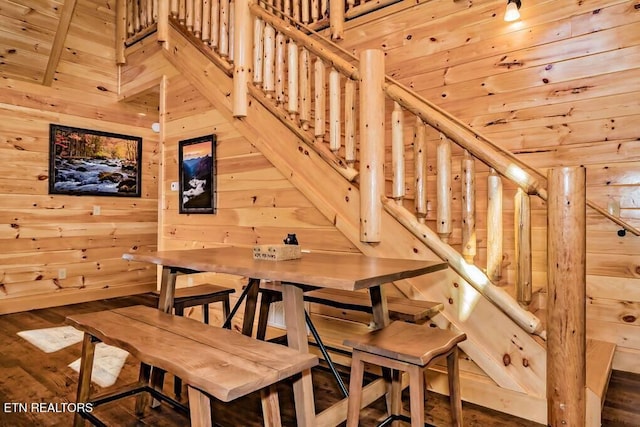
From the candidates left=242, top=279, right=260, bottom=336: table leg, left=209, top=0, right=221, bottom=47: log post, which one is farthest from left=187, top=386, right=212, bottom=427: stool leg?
left=209, top=0, right=221, bottom=47: log post

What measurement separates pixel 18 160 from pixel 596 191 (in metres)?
5.50

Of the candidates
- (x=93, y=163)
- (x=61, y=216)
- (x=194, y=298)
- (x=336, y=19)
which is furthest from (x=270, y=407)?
(x=93, y=163)

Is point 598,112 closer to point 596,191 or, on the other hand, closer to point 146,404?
point 596,191

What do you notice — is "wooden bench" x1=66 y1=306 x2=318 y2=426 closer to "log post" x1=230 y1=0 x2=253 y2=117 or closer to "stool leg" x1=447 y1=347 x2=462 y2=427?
"stool leg" x1=447 y1=347 x2=462 y2=427

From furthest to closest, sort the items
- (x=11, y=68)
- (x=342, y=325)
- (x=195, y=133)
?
(x=11, y=68)
(x=195, y=133)
(x=342, y=325)

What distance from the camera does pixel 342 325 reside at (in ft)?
9.61

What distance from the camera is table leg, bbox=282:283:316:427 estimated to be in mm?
1667

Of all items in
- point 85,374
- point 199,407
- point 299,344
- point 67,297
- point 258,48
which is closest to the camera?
point 199,407

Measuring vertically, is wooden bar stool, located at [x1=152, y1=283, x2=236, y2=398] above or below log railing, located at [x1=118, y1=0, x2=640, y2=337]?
below

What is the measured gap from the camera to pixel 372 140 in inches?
97.0

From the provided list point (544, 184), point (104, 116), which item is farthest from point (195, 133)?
point (544, 184)

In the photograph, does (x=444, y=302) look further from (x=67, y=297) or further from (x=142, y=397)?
(x=67, y=297)

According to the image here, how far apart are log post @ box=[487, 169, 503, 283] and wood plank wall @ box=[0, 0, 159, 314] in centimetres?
481

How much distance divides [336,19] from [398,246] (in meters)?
2.41
